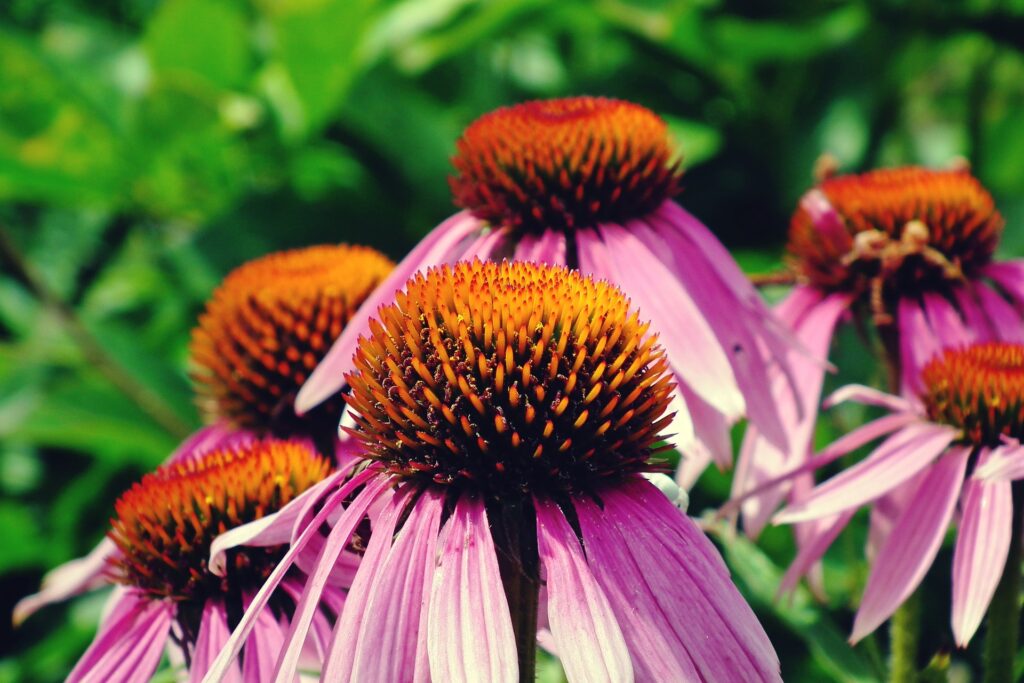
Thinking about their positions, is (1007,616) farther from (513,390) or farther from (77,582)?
(77,582)

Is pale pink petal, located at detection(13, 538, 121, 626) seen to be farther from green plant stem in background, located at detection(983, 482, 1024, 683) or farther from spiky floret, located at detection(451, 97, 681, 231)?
green plant stem in background, located at detection(983, 482, 1024, 683)

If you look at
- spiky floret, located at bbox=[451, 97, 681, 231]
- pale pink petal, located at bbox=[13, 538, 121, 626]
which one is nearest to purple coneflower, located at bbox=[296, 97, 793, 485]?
spiky floret, located at bbox=[451, 97, 681, 231]

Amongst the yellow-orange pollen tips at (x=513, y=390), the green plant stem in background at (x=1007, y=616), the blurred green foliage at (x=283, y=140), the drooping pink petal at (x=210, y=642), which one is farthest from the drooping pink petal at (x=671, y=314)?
the blurred green foliage at (x=283, y=140)

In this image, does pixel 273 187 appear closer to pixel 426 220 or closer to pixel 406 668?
pixel 426 220

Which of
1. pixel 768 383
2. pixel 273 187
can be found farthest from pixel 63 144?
pixel 768 383

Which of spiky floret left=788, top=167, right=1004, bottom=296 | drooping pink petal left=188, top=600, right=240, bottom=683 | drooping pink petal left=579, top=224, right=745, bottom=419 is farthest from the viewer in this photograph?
spiky floret left=788, top=167, right=1004, bottom=296

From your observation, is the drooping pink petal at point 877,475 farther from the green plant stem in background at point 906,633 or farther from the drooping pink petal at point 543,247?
the drooping pink petal at point 543,247

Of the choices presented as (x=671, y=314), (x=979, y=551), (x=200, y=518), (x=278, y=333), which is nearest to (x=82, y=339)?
(x=278, y=333)
